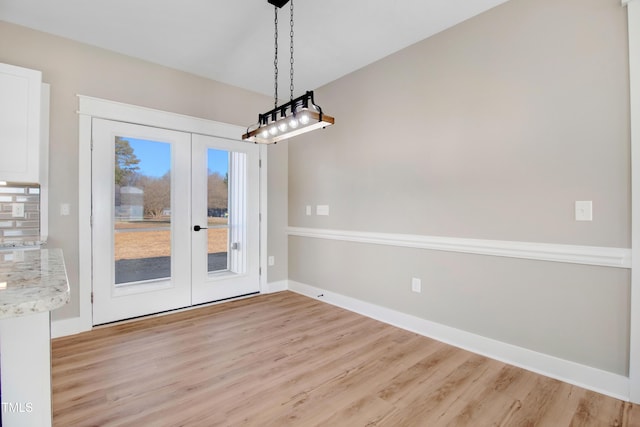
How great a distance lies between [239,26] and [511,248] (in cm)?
294

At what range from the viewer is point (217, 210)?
3.81 m

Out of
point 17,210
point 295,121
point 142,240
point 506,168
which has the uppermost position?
point 295,121

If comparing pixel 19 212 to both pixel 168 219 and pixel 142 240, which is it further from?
pixel 168 219

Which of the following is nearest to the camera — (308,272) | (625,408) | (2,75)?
(625,408)

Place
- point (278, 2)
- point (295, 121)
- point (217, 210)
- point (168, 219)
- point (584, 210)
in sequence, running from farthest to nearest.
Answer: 1. point (217, 210)
2. point (168, 219)
3. point (278, 2)
4. point (295, 121)
5. point (584, 210)

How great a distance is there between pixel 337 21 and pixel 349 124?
118 centimetres

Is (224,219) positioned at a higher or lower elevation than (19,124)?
lower

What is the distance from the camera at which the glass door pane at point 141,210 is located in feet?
10.5

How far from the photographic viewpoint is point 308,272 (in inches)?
166

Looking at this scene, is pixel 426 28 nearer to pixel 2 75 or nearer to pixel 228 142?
pixel 228 142

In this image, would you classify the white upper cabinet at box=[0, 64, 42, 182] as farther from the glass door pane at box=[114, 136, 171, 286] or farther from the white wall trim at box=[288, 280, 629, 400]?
the white wall trim at box=[288, 280, 629, 400]

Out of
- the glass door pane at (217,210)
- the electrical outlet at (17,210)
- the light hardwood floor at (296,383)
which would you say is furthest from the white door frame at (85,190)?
the glass door pane at (217,210)

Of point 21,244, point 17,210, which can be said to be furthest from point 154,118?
point 21,244

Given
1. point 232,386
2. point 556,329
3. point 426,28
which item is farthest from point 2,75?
point 556,329
